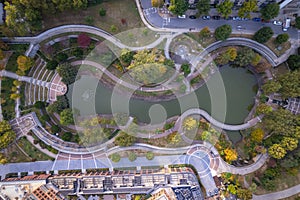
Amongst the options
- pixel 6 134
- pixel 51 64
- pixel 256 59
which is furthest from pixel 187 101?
pixel 6 134

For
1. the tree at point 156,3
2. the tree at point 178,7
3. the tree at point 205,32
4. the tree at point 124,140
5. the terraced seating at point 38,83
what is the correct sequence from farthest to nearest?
1. the terraced seating at point 38,83
2. the tree at point 124,140
3. the tree at point 205,32
4. the tree at point 156,3
5. the tree at point 178,7

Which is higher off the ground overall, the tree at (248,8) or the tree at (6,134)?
the tree at (248,8)

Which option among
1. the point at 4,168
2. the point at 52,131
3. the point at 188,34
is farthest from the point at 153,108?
the point at 4,168

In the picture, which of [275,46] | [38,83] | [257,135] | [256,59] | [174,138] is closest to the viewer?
[257,135]

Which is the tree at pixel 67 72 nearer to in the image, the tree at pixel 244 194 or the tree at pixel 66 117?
the tree at pixel 66 117

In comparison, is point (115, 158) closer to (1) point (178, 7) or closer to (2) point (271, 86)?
(1) point (178, 7)

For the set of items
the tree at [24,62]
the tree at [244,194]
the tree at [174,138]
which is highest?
the tree at [24,62]

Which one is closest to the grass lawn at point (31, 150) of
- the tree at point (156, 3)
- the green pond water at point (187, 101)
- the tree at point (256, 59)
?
the green pond water at point (187, 101)

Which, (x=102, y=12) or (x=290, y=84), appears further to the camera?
(x=102, y=12)

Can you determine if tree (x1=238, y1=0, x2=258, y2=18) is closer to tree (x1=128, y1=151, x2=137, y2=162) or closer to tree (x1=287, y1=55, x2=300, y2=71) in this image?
tree (x1=287, y1=55, x2=300, y2=71)
